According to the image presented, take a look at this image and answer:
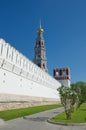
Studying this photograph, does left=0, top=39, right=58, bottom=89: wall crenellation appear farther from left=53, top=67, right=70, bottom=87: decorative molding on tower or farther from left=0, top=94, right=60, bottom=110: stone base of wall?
left=53, top=67, right=70, bottom=87: decorative molding on tower

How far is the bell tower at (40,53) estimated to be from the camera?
3585 inches

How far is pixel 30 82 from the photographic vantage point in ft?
147

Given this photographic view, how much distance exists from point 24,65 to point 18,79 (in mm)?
4977

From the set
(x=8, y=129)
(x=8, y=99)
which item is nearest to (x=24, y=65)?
(x=8, y=99)

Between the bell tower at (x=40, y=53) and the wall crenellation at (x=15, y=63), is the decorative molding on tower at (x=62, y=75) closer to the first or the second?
the bell tower at (x=40, y=53)

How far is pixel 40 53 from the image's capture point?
92000mm

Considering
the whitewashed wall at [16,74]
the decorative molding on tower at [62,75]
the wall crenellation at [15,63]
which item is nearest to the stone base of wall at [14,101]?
the whitewashed wall at [16,74]

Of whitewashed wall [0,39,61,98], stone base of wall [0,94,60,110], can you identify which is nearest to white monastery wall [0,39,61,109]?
whitewashed wall [0,39,61,98]

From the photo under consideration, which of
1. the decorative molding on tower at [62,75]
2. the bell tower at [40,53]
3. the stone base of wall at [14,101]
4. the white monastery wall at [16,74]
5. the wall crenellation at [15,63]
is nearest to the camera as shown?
the stone base of wall at [14,101]

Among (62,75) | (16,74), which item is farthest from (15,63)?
(62,75)

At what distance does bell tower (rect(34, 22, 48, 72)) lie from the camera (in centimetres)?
9106

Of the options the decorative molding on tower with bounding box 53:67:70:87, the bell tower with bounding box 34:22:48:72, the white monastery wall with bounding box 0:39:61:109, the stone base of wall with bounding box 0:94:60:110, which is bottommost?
the stone base of wall with bounding box 0:94:60:110

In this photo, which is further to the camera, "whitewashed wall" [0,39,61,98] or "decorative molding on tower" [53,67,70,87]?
"decorative molding on tower" [53,67,70,87]

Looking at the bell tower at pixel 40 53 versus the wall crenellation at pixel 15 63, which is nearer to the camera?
the wall crenellation at pixel 15 63
